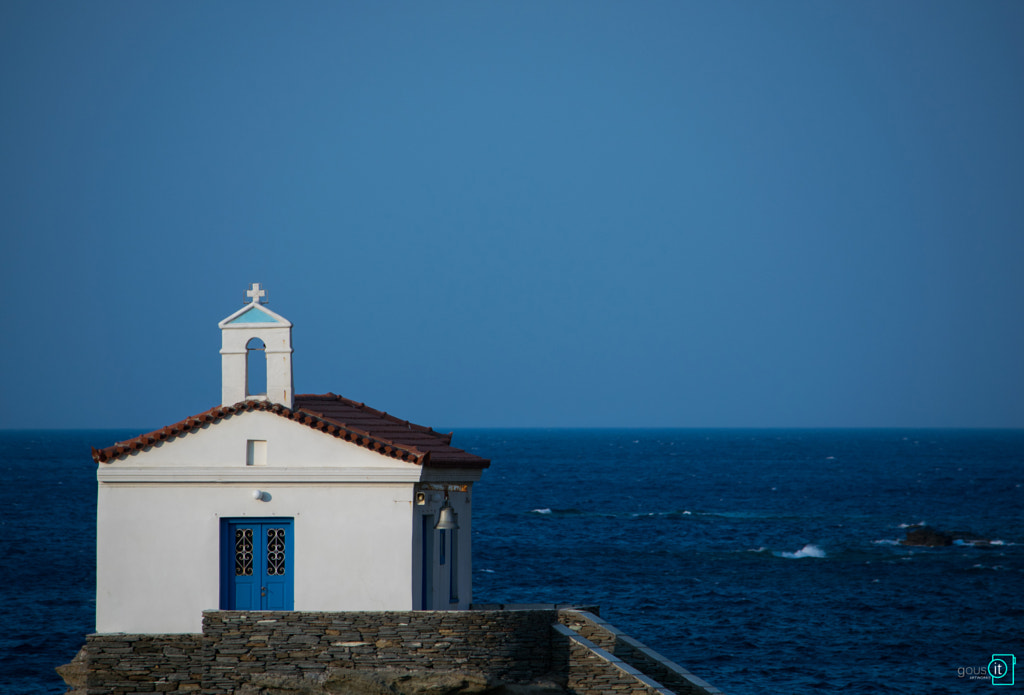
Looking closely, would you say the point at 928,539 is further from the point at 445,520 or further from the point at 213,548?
the point at 213,548

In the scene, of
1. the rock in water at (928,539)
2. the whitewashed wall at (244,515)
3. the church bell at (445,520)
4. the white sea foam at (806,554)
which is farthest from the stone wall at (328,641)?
the rock in water at (928,539)

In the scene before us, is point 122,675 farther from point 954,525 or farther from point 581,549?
point 954,525

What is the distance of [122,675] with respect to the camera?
24453 mm

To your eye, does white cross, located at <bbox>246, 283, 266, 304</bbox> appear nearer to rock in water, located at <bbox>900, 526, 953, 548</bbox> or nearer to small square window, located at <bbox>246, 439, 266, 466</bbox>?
small square window, located at <bbox>246, 439, 266, 466</bbox>

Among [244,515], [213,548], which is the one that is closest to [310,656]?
[213,548]

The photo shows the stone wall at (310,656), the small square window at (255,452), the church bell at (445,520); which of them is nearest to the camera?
the stone wall at (310,656)

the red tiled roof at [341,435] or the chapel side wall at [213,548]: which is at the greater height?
the red tiled roof at [341,435]

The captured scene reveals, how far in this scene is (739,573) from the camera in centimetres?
7125

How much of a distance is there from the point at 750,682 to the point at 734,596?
772 inches

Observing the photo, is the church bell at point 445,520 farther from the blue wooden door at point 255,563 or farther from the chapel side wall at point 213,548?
the blue wooden door at point 255,563

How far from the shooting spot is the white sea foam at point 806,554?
77.4 meters

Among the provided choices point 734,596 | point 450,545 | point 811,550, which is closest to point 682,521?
point 811,550

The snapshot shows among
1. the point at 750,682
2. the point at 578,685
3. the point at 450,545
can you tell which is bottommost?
the point at 750,682

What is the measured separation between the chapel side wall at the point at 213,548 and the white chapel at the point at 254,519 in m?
0.02
